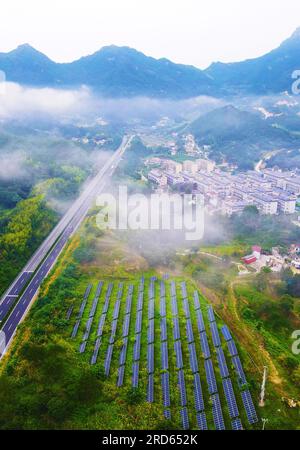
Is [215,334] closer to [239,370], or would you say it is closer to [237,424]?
[239,370]

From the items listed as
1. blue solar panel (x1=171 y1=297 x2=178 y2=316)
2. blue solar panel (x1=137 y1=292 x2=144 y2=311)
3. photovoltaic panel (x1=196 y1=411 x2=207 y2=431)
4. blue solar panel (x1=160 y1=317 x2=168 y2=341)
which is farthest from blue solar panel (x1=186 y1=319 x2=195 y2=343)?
photovoltaic panel (x1=196 y1=411 x2=207 y2=431)

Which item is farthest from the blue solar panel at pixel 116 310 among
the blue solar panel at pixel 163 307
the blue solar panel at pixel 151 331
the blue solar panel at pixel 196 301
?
the blue solar panel at pixel 196 301

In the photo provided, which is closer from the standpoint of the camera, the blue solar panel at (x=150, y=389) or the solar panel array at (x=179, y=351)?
the solar panel array at (x=179, y=351)

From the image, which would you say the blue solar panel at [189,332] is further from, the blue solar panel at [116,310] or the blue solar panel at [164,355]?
the blue solar panel at [116,310]

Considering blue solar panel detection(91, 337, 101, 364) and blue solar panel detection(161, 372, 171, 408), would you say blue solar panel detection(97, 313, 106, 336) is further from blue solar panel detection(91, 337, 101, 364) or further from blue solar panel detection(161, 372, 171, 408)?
blue solar panel detection(161, 372, 171, 408)

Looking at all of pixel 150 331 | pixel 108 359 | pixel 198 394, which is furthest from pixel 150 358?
pixel 198 394

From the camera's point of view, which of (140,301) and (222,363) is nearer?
(222,363)
